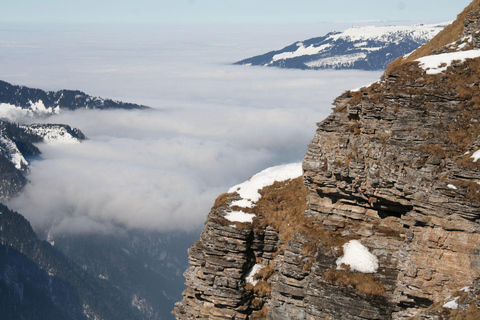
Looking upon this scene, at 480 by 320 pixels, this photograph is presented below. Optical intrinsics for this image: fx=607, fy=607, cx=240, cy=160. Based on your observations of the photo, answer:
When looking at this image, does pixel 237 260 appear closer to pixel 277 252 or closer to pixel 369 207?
pixel 277 252

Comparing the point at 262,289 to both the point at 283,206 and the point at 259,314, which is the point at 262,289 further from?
the point at 283,206

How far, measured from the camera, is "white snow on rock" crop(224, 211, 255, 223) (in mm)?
56188

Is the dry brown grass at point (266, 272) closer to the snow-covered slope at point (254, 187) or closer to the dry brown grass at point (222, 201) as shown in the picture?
the snow-covered slope at point (254, 187)

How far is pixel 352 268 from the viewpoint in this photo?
4353cm

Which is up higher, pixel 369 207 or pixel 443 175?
pixel 443 175

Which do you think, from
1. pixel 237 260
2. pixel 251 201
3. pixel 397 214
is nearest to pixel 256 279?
pixel 237 260

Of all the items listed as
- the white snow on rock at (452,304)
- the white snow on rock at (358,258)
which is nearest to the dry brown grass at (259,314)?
the white snow on rock at (358,258)

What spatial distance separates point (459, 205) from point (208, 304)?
27779 millimetres

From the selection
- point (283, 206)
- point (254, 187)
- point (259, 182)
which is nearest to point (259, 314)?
point (283, 206)

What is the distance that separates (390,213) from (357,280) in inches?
233

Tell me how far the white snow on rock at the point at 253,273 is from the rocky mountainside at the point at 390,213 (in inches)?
5.0

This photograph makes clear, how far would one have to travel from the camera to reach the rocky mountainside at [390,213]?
37.6m

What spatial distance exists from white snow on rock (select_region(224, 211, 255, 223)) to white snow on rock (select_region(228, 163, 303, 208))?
99cm

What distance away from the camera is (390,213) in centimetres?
4525
